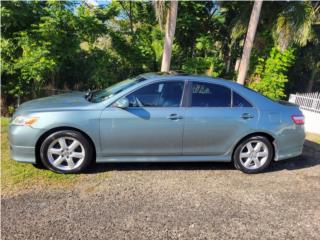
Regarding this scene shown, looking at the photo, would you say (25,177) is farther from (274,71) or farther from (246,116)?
(274,71)

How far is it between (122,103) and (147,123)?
0.47 meters

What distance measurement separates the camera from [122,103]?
4.90 metres

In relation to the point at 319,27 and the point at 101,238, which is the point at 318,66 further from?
the point at 101,238

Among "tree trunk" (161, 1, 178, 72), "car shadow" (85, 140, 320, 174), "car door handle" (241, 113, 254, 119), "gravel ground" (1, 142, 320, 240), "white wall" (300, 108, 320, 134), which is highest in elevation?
"tree trunk" (161, 1, 178, 72)

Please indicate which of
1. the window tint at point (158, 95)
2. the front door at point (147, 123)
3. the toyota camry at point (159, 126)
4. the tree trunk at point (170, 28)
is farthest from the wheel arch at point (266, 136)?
the tree trunk at point (170, 28)

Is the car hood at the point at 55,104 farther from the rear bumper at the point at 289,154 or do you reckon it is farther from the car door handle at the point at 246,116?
the rear bumper at the point at 289,154

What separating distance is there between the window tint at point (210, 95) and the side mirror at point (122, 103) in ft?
3.34

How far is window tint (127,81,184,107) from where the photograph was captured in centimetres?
503

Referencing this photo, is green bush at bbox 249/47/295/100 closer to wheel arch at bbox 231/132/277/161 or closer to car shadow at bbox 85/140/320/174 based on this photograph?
car shadow at bbox 85/140/320/174

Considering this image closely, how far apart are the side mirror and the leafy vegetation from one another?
17.3 ft

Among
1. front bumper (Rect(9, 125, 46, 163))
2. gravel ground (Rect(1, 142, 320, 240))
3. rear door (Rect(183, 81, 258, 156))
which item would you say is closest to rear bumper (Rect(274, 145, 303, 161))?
gravel ground (Rect(1, 142, 320, 240))

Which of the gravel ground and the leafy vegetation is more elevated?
the leafy vegetation

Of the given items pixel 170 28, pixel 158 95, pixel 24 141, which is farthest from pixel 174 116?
pixel 170 28

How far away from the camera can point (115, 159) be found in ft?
16.4
